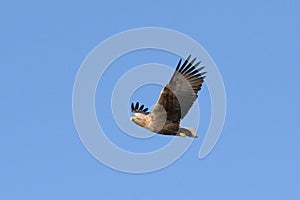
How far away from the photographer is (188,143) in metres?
41.0

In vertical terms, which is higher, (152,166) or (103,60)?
(103,60)

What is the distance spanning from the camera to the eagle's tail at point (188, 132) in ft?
132

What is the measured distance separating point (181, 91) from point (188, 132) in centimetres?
158

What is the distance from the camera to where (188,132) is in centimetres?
4019

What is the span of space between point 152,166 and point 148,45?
13.7ft

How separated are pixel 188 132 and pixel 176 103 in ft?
4.09

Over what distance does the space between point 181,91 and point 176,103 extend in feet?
1.44

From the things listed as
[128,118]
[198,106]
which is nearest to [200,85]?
[198,106]

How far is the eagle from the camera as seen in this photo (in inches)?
1548

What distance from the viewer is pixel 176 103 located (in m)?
39.5

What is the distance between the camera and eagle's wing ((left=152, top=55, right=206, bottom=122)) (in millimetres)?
39250

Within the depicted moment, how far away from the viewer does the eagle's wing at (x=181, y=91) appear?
129ft

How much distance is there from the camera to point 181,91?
3944 centimetres

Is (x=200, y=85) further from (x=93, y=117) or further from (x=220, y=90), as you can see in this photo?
(x=93, y=117)
